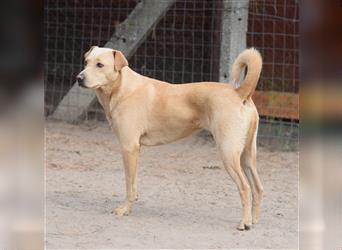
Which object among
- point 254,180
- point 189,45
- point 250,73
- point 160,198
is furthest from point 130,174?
point 189,45

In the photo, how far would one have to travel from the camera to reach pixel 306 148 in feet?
7.97

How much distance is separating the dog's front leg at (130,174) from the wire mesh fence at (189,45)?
3.23 m

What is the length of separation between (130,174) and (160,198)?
75cm

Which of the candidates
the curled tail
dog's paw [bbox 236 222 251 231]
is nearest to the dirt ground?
dog's paw [bbox 236 222 251 231]

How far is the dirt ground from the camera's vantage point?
15.4 ft

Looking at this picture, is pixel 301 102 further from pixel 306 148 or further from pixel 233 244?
pixel 233 244

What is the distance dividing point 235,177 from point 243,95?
0.55 m

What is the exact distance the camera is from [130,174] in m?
5.18

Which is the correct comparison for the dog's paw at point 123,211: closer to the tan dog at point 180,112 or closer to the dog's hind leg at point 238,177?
the tan dog at point 180,112

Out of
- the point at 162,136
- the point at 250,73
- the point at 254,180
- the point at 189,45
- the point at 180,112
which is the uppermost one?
the point at 189,45

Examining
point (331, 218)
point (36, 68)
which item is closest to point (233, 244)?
point (331, 218)

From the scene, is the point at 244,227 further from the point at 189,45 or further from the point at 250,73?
the point at 189,45

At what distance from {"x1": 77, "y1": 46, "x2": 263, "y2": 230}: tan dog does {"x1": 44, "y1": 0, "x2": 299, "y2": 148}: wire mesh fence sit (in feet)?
10.3

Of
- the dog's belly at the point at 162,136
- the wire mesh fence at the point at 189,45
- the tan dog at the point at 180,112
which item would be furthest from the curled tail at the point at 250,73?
the wire mesh fence at the point at 189,45
